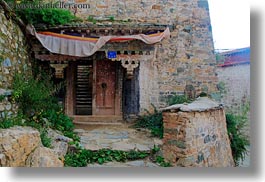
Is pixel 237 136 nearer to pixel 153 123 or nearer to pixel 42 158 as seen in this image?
pixel 153 123

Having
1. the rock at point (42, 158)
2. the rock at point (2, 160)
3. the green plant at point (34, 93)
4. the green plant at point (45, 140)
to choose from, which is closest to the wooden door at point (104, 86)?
the green plant at point (34, 93)

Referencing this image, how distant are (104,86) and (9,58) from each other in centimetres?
99

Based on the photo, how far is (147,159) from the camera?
8.27 ft

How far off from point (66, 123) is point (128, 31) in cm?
112

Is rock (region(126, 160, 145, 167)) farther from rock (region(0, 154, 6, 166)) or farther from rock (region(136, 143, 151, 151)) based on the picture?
rock (region(0, 154, 6, 166))

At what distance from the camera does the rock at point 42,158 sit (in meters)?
2.09

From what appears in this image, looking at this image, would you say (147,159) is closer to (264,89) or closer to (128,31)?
(264,89)

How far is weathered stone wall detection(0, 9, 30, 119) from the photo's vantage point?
2281 millimetres

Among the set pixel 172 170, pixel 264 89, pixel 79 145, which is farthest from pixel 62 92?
pixel 264 89

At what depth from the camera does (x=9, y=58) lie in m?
2.48

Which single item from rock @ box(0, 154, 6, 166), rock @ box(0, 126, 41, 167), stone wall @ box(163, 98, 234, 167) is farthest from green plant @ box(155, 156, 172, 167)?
rock @ box(0, 154, 6, 166)

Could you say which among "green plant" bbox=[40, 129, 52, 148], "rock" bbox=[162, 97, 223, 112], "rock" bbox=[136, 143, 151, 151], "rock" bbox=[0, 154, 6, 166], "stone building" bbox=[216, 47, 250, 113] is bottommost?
"rock" bbox=[136, 143, 151, 151]

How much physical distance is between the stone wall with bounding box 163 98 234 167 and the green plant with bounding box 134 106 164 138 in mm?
130

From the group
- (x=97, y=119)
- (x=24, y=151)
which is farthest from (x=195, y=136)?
(x=24, y=151)
